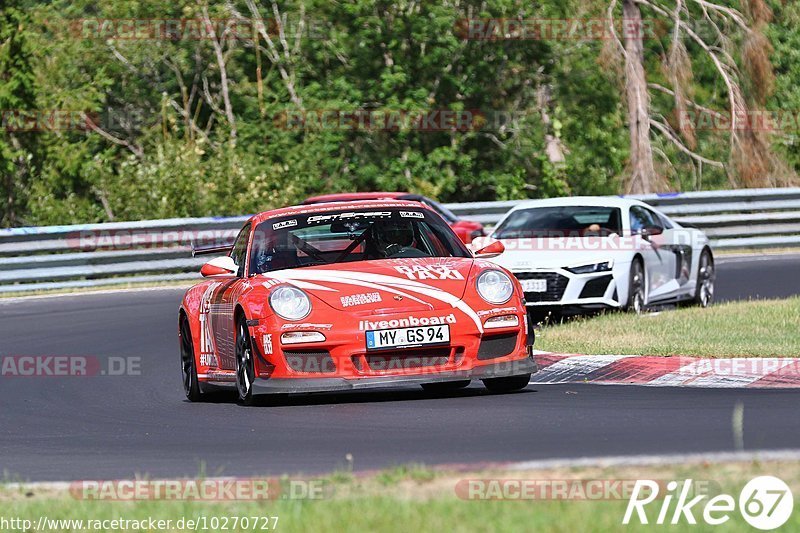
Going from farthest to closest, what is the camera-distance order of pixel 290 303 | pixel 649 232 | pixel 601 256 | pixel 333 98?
pixel 333 98 → pixel 649 232 → pixel 601 256 → pixel 290 303

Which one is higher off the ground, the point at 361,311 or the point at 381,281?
the point at 381,281

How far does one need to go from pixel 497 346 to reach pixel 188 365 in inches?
112

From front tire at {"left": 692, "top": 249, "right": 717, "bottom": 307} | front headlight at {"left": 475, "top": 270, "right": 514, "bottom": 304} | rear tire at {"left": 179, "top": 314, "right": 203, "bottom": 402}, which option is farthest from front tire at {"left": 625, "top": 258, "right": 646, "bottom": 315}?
front headlight at {"left": 475, "top": 270, "right": 514, "bottom": 304}

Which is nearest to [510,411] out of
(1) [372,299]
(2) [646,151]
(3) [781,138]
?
(1) [372,299]

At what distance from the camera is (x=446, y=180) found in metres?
36.5

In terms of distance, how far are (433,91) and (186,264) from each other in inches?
588

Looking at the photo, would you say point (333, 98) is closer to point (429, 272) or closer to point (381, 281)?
point (429, 272)

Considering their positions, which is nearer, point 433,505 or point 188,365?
point 433,505

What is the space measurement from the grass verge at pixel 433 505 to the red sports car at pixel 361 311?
10.8 ft

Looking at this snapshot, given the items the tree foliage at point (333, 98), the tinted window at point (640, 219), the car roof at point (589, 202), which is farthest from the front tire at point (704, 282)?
the tree foliage at point (333, 98)

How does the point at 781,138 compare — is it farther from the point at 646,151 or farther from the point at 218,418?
the point at 218,418

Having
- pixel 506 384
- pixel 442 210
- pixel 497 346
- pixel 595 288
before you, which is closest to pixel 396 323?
pixel 497 346

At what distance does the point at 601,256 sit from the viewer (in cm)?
1644

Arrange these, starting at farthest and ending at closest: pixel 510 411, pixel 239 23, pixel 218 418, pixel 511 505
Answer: pixel 239 23 < pixel 218 418 < pixel 510 411 < pixel 511 505
